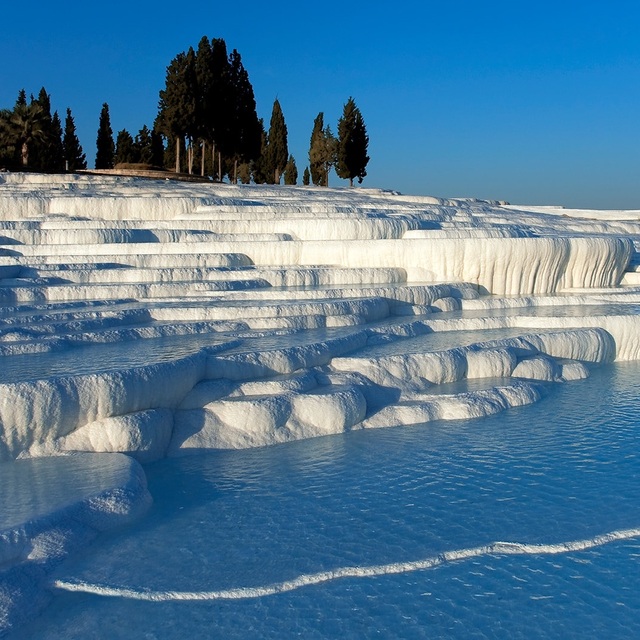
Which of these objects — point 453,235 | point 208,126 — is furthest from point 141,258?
point 208,126

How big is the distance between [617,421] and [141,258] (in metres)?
6.18

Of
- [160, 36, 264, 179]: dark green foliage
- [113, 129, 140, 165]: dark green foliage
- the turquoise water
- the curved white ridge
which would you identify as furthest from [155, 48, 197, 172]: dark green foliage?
the curved white ridge

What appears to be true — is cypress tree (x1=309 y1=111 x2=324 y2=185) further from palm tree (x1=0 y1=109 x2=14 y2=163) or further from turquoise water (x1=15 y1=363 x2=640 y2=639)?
turquoise water (x1=15 y1=363 x2=640 y2=639)

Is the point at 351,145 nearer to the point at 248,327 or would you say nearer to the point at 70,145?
the point at 70,145

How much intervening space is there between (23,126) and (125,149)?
11.3m

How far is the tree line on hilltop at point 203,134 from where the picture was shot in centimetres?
2677

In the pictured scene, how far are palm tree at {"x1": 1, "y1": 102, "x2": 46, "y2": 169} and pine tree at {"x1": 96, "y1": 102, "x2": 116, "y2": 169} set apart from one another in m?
7.49

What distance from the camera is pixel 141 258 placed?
968cm

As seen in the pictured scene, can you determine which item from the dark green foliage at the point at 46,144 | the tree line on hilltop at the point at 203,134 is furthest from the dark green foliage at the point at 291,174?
the dark green foliage at the point at 46,144

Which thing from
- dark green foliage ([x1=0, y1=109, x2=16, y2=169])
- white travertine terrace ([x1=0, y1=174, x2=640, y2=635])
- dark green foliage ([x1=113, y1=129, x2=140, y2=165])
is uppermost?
dark green foliage ([x1=113, y1=129, x2=140, y2=165])

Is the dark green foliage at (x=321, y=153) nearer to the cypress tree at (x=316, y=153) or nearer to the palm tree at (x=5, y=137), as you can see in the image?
the cypress tree at (x=316, y=153)

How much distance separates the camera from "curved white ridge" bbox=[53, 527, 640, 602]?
3098 millimetres

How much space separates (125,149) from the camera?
128 feet

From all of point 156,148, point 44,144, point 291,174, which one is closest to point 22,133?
point 44,144
